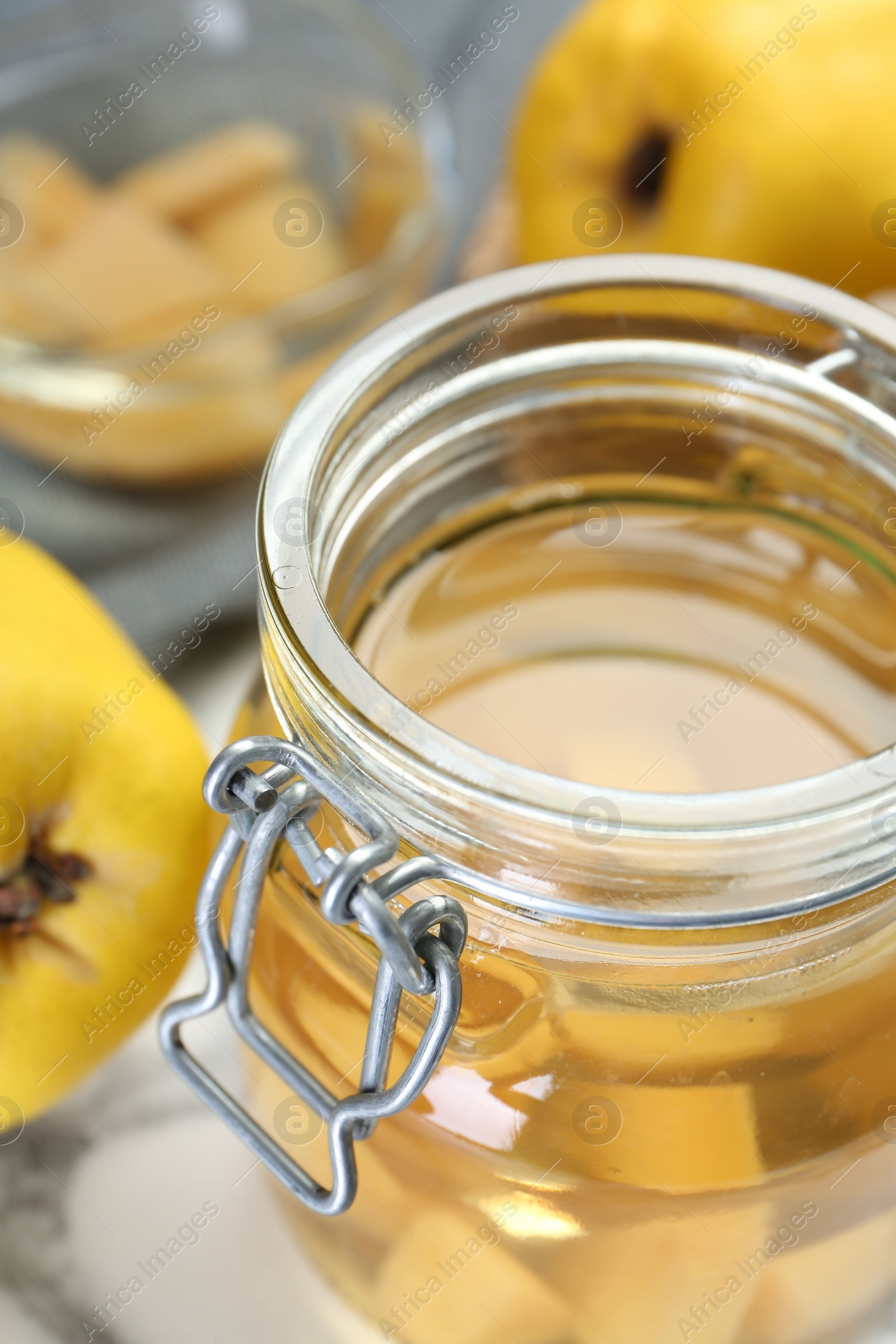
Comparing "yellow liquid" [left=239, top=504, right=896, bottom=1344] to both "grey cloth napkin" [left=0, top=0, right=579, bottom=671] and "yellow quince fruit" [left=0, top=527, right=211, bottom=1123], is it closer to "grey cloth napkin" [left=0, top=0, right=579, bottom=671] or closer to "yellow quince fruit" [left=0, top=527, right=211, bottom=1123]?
"yellow quince fruit" [left=0, top=527, right=211, bottom=1123]

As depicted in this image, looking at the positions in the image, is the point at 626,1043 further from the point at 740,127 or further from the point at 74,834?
the point at 740,127

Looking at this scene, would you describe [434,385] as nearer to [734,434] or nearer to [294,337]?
[734,434]

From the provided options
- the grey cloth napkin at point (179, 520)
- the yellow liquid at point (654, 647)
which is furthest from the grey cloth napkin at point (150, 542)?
the yellow liquid at point (654, 647)

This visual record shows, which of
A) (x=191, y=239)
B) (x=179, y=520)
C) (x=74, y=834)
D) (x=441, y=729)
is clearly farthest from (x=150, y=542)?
(x=441, y=729)

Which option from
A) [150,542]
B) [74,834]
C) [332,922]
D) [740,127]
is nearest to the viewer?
[332,922]

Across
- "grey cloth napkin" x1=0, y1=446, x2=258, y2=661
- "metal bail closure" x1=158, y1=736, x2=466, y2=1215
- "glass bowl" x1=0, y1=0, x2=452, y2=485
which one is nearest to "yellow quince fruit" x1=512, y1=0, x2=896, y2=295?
"glass bowl" x1=0, y1=0, x2=452, y2=485

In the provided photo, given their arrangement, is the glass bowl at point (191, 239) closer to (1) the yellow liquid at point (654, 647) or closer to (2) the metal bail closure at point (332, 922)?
(1) the yellow liquid at point (654, 647)

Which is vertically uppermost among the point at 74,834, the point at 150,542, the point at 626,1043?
the point at 150,542
